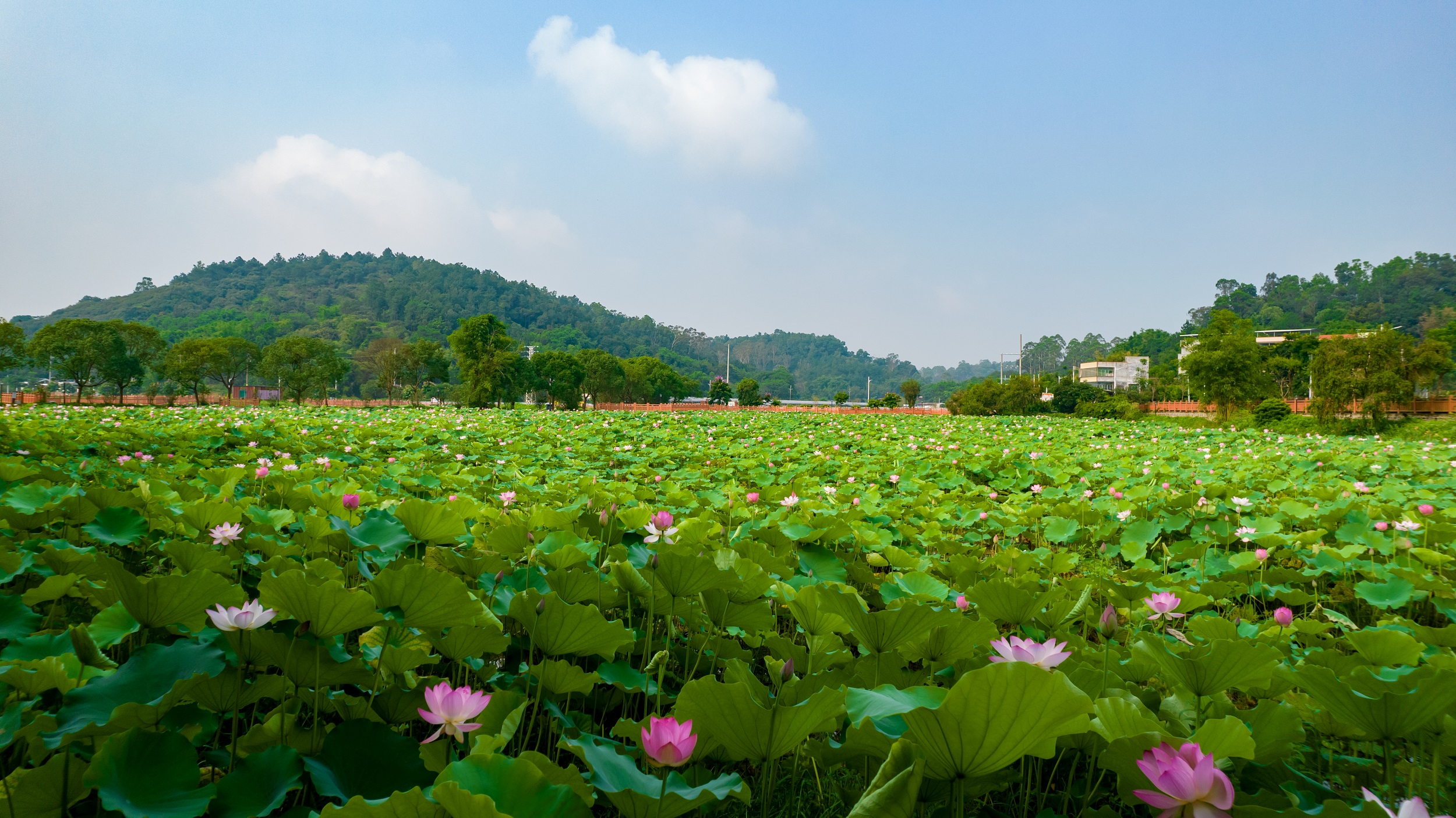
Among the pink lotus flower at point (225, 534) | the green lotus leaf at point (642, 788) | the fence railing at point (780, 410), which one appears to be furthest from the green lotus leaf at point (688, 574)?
the fence railing at point (780, 410)

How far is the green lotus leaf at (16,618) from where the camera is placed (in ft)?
3.92

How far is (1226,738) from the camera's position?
87cm

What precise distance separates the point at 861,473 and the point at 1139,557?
2.79m

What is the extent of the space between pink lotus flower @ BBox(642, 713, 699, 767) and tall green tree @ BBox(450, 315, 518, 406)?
1209 inches

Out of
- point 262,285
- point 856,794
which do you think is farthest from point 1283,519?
point 262,285

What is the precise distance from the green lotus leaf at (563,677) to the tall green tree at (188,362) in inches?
1603

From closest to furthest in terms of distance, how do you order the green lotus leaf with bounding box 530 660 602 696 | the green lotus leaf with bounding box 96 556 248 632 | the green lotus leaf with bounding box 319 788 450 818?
1. the green lotus leaf with bounding box 319 788 450 818
2. the green lotus leaf with bounding box 96 556 248 632
3. the green lotus leaf with bounding box 530 660 602 696

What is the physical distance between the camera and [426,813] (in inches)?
24.5

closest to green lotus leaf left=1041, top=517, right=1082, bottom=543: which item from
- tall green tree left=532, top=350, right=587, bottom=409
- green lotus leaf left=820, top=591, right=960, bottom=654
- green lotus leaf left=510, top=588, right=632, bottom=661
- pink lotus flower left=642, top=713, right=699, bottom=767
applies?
green lotus leaf left=820, top=591, right=960, bottom=654

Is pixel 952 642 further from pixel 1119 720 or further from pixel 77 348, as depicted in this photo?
pixel 77 348

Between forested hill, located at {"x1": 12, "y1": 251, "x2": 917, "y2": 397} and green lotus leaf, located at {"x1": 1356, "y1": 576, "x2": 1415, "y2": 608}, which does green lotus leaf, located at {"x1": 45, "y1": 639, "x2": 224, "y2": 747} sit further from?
forested hill, located at {"x1": 12, "y1": 251, "x2": 917, "y2": 397}

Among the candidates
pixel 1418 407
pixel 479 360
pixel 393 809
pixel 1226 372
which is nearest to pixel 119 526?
pixel 393 809

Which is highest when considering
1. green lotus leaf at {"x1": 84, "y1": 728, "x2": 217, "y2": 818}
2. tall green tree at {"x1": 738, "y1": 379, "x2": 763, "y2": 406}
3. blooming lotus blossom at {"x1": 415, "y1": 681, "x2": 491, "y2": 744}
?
tall green tree at {"x1": 738, "y1": 379, "x2": 763, "y2": 406}

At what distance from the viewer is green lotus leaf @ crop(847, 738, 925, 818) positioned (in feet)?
2.33
